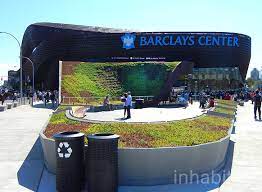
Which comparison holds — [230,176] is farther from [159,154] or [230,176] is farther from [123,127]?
[123,127]

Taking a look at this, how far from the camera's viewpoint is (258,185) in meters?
8.68

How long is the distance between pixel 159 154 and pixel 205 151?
1.38m

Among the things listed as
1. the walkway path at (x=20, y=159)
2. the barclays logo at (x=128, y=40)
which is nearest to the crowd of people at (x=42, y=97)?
the barclays logo at (x=128, y=40)

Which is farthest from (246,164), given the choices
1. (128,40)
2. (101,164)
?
(128,40)

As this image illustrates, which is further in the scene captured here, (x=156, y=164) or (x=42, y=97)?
(x=42, y=97)

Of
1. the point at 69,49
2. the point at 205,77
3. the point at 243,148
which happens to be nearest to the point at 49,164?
the point at 243,148

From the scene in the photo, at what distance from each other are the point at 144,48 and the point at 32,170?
53215 mm

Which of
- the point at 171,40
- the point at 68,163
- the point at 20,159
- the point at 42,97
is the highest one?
the point at 171,40

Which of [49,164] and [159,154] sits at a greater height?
[159,154]

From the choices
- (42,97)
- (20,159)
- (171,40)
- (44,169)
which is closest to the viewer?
(44,169)

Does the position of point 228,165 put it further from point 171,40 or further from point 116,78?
point 171,40

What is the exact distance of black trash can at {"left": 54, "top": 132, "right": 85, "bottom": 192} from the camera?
Answer: 313 inches

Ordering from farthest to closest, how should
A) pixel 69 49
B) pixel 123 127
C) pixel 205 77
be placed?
pixel 205 77 → pixel 69 49 → pixel 123 127

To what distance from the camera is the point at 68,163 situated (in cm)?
795
